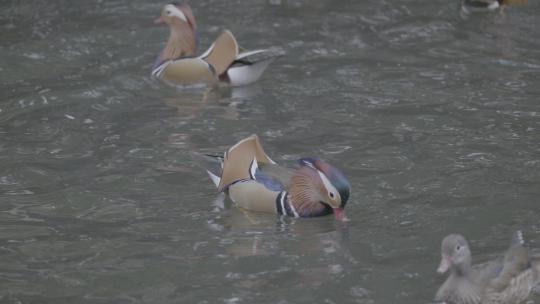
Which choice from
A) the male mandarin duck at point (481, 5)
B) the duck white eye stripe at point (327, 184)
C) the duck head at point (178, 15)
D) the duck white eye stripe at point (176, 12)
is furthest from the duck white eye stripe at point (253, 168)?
the male mandarin duck at point (481, 5)

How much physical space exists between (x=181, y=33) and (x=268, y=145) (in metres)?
2.67

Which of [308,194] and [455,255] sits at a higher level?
[455,255]

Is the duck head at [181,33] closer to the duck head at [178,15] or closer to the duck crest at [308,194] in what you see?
the duck head at [178,15]

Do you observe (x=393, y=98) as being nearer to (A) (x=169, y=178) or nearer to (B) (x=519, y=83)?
(B) (x=519, y=83)

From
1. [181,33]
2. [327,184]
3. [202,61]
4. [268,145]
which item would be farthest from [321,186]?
[181,33]

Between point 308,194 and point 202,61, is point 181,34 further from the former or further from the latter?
point 308,194

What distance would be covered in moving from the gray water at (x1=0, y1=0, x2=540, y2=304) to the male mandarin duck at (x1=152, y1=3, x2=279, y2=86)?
141mm

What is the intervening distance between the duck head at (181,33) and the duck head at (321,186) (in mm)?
3794

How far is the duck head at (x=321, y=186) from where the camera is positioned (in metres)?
7.13

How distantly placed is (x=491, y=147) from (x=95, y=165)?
2.96m

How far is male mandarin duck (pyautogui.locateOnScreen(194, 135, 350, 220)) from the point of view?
7.21 metres

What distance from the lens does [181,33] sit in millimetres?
11031

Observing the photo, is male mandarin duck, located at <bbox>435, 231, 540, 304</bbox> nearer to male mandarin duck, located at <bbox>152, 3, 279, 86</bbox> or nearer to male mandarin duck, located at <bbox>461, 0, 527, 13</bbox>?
male mandarin duck, located at <bbox>152, 3, 279, 86</bbox>

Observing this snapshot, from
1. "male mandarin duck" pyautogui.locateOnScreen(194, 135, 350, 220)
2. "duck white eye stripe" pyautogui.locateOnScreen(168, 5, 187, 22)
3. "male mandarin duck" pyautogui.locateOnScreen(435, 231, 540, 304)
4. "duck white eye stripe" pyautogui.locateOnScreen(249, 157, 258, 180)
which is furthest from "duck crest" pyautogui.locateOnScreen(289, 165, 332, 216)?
"duck white eye stripe" pyautogui.locateOnScreen(168, 5, 187, 22)
